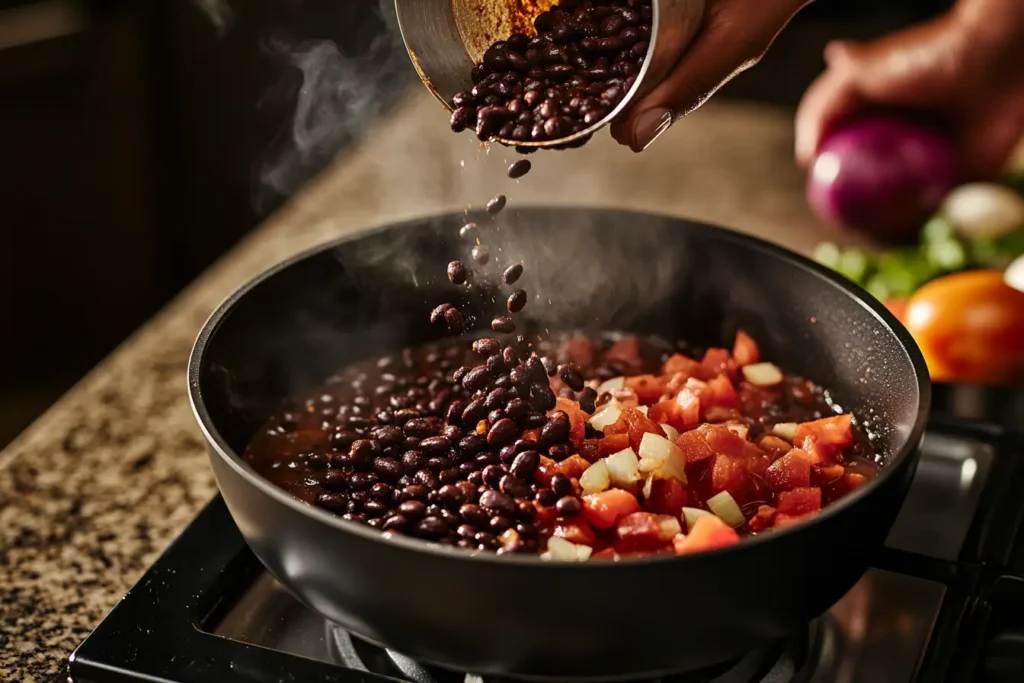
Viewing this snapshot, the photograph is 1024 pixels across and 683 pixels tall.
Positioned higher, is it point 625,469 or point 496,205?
point 496,205

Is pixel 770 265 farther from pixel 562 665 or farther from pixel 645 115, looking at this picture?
pixel 562 665

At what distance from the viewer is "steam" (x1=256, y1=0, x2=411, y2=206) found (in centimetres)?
435

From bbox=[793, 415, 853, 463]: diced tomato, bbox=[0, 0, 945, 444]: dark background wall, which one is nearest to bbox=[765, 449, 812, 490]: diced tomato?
bbox=[793, 415, 853, 463]: diced tomato

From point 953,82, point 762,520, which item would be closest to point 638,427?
point 762,520

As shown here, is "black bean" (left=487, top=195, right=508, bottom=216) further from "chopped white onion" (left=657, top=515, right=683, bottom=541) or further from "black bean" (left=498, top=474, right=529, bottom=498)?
→ "chopped white onion" (left=657, top=515, right=683, bottom=541)

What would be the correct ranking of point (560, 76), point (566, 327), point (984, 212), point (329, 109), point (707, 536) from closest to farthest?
point (707, 536) → point (560, 76) → point (566, 327) → point (984, 212) → point (329, 109)

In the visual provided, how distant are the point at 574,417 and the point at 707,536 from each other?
1.35 ft

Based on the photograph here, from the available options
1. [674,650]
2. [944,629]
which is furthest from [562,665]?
[944,629]

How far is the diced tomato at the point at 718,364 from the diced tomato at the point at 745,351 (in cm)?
2

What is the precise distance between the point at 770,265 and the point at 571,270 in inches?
16.5

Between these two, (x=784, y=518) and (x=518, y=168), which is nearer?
(x=784, y=518)

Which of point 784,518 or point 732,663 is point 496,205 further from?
point 732,663

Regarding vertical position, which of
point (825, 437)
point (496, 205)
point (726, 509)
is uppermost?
point (496, 205)

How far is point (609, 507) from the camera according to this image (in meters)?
1.53
